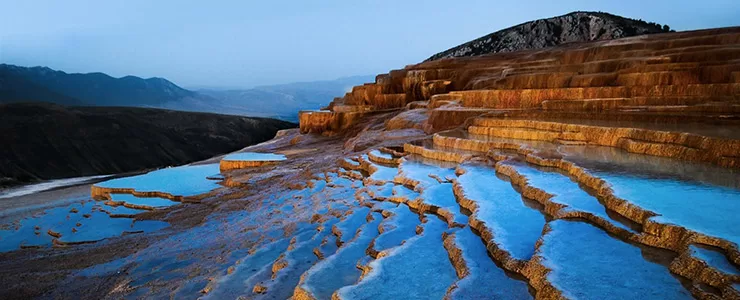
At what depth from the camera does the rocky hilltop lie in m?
43.3

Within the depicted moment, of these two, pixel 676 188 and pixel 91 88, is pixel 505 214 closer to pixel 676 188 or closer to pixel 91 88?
pixel 676 188

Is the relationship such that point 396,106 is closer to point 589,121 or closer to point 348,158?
point 348,158

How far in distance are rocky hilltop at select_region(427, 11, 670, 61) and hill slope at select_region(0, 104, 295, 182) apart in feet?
85.1

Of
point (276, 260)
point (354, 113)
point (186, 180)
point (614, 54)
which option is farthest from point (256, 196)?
point (614, 54)

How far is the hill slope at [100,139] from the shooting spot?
36344mm

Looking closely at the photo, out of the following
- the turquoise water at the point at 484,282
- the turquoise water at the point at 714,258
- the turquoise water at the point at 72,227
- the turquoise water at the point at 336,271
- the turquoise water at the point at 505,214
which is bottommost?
the turquoise water at the point at 72,227

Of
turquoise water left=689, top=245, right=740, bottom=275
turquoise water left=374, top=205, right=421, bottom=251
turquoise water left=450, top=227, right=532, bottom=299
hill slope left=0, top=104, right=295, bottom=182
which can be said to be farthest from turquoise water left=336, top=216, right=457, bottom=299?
hill slope left=0, top=104, right=295, bottom=182

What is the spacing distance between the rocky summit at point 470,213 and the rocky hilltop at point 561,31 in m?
29.8

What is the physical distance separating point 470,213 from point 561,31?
147 ft

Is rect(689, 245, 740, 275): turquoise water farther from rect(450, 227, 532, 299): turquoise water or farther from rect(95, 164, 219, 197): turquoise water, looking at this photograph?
rect(95, 164, 219, 197): turquoise water

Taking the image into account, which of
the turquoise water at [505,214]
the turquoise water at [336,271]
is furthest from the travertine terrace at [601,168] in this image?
the turquoise water at [336,271]

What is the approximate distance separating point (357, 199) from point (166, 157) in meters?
39.9

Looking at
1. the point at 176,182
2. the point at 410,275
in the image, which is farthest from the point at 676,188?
the point at 176,182

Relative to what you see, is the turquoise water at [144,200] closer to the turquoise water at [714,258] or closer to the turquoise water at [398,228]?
the turquoise water at [398,228]
